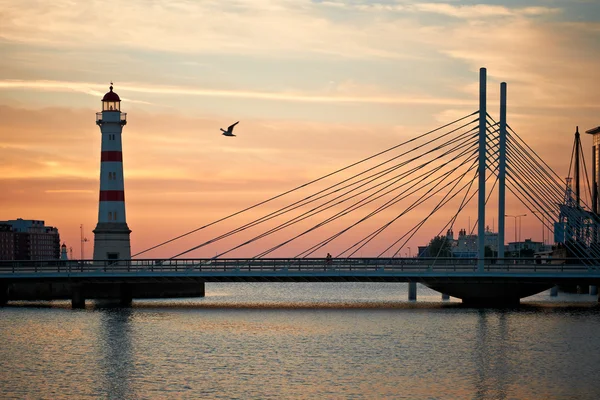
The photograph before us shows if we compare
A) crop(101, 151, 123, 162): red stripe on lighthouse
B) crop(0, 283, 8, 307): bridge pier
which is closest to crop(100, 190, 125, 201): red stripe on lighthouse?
crop(101, 151, 123, 162): red stripe on lighthouse

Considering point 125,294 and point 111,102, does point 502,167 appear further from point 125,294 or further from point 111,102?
point 111,102

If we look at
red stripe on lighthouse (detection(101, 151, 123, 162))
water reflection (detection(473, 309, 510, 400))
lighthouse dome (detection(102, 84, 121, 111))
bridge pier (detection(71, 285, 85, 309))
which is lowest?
water reflection (detection(473, 309, 510, 400))

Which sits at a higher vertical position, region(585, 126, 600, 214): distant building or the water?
region(585, 126, 600, 214): distant building

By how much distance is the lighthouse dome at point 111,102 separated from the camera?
9112 centimetres

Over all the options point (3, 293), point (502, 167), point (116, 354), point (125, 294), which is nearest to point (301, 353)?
point (116, 354)

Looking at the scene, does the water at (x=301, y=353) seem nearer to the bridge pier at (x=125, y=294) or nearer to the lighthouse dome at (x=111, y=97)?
the bridge pier at (x=125, y=294)

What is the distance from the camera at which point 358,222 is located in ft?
240

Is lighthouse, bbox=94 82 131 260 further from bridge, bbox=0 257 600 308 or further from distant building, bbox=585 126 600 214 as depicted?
distant building, bbox=585 126 600 214

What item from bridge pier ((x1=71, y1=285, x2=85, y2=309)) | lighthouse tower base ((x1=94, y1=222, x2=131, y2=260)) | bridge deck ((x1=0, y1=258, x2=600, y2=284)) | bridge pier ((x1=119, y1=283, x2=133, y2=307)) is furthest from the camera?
lighthouse tower base ((x1=94, y1=222, x2=131, y2=260))

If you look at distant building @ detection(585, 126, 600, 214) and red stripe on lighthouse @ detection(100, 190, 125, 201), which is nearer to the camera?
red stripe on lighthouse @ detection(100, 190, 125, 201)

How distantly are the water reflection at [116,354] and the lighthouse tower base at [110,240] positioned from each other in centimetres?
1309

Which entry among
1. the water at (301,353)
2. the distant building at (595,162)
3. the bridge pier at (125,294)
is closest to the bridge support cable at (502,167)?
the water at (301,353)

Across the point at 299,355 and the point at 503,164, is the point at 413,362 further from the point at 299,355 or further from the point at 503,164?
the point at 503,164

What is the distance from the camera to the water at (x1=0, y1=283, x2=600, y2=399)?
41.5 m
